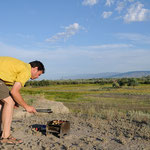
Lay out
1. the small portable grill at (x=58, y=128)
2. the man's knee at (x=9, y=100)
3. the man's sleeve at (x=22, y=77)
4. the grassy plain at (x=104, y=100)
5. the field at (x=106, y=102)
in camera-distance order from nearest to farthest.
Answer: the man's sleeve at (x=22, y=77), the man's knee at (x=9, y=100), the small portable grill at (x=58, y=128), the field at (x=106, y=102), the grassy plain at (x=104, y=100)

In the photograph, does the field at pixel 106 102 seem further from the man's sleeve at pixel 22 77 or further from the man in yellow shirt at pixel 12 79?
the man's sleeve at pixel 22 77

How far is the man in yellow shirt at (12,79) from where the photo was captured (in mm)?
4570

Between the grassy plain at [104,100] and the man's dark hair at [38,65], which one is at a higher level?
the man's dark hair at [38,65]

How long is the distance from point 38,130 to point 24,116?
10.3 ft

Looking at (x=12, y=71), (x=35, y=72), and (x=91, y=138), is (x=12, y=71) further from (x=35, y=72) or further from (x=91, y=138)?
(x=91, y=138)

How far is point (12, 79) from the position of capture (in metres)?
4.72

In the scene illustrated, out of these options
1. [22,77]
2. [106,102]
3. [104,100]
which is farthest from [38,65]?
[104,100]

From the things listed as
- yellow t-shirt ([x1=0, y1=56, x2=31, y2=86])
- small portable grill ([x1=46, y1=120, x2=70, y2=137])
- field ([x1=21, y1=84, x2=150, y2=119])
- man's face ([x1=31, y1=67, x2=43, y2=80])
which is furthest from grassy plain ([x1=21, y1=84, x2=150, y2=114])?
yellow t-shirt ([x1=0, y1=56, x2=31, y2=86])

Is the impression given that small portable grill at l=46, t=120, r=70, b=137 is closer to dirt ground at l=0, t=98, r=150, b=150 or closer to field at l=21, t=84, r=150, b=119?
dirt ground at l=0, t=98, r=150, b=150

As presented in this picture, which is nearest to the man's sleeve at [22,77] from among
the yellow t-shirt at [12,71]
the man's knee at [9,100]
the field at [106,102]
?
the yellow t-shirt at [12,71]

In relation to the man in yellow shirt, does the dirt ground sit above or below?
below

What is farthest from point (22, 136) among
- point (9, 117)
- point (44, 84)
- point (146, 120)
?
point (44, 84)

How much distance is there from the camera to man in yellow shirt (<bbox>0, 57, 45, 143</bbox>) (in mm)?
4570

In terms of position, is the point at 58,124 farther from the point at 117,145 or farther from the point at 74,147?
the point at 117,145
